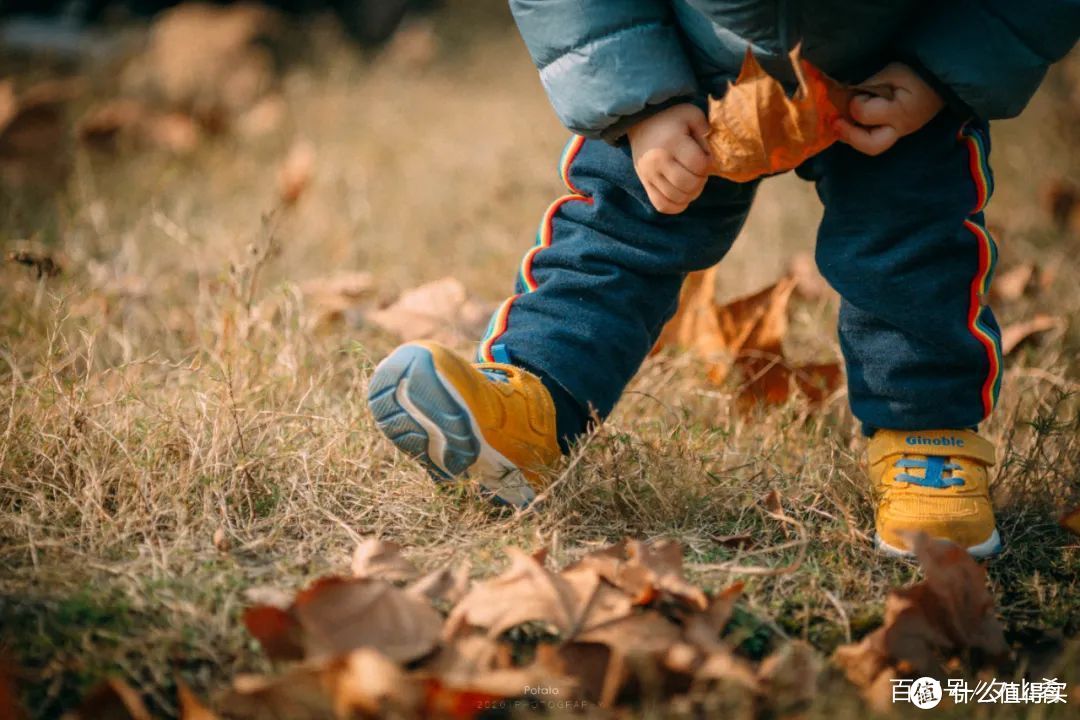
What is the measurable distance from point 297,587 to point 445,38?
4134 millimetres

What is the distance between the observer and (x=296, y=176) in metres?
2.50

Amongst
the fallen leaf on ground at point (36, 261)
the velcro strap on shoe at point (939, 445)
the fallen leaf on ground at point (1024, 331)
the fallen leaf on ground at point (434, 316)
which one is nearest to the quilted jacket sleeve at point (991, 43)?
the velcro strap on shoe at point (939, 445)

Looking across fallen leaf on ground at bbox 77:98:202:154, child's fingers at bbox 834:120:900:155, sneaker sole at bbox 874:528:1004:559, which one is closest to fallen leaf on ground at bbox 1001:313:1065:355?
sneaker sole at bbox 874:528:1004:559

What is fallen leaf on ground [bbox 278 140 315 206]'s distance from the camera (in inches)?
95.7

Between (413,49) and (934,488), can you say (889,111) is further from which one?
(413,49)

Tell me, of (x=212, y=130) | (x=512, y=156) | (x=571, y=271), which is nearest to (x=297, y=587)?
(x=571, y=271)

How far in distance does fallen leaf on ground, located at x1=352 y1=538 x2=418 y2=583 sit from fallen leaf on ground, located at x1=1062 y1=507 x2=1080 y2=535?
2.52 ft

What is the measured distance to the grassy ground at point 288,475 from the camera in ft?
3.26

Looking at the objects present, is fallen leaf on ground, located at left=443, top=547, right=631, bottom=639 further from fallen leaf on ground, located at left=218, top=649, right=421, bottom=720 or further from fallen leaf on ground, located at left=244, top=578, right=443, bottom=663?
fallen leaf on ground, located at left=218, top=649, right=421, bottom=720

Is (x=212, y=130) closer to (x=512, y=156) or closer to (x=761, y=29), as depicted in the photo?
(x=512, y=156)

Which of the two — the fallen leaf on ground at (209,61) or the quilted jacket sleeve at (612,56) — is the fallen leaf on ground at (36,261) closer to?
the quilted jacket sleeve at (612,56)

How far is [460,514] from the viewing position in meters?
1.20

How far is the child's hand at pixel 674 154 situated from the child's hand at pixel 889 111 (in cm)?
16

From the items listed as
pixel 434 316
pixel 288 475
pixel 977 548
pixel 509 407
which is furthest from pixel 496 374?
pixel 977 548
